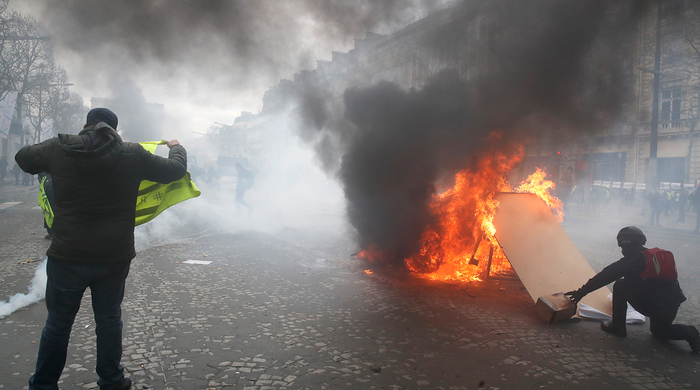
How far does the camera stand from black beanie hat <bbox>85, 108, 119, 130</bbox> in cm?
264

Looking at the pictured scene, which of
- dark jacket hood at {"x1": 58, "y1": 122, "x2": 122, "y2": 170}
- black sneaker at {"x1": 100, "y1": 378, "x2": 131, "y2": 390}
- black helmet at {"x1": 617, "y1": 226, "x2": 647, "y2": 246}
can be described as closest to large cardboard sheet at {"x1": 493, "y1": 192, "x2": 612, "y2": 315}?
black helmet at {"x1": 617, "y1": 226, "x2": 647, "y2": 246}

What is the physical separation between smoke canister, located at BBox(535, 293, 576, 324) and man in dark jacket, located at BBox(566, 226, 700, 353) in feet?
0.65

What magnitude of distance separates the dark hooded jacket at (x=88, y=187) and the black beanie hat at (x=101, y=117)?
3.9 inches

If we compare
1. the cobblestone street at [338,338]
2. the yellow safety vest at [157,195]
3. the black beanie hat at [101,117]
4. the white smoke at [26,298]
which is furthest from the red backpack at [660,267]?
the white smoke at [26,298]

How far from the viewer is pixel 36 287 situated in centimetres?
489

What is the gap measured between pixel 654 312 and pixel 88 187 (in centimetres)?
485

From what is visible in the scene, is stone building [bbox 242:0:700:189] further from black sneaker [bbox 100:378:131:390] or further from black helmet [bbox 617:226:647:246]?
black sneaker [bbox 100:378:131:390]

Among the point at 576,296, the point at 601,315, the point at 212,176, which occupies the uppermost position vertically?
the point at 212,176

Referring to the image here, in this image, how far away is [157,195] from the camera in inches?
138

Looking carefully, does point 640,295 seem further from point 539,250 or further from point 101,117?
point 101,117

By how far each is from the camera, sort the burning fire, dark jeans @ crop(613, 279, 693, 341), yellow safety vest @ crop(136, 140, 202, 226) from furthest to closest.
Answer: the burning fire < dark jeans @ crop(613, 279, 693, 341) < yellow safety vest @ crop(136, 140, 202, 226)

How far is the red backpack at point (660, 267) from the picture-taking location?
Result: 12.4 ft

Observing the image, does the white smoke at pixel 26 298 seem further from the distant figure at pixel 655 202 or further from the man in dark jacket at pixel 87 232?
the distant figure at pixel 655 202

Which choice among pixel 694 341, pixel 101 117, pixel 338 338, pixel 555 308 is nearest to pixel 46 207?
pixel 101 117
